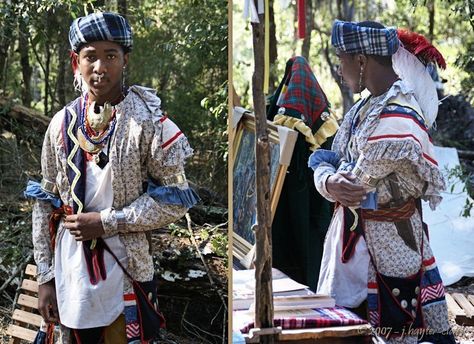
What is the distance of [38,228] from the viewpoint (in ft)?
7.55

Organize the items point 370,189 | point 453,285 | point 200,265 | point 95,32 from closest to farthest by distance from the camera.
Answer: point 95,32
point 200,265
point 370,189
point 453,285

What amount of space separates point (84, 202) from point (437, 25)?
23.8ft

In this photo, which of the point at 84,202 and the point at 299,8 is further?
the point at 299,8

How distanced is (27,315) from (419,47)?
1.58 meters

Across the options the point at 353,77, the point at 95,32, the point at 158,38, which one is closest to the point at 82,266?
the point at 95,32

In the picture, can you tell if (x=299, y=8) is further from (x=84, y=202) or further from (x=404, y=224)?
(x=84, y=202)

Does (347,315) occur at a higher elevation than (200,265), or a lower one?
lower

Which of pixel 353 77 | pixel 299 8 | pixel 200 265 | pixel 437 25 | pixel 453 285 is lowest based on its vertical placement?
pixel 453 285

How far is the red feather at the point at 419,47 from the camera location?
2822 millimetres

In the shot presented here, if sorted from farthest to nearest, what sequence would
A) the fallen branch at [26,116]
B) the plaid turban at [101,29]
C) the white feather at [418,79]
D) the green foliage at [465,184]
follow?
the green foliage at [465,184] < the fallen branch at [26,116] < the white feather at [418,79] < the plaid turban at [101,29]

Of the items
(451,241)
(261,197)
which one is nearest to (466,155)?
(451,241)

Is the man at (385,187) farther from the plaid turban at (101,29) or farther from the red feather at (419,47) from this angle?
the plaid turban at (101,29)

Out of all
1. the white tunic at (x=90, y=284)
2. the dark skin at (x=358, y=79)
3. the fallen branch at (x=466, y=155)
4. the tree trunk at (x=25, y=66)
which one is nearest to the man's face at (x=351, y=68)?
the dark skin at (x=358, y=79)

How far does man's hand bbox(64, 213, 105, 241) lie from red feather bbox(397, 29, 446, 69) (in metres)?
1.27
